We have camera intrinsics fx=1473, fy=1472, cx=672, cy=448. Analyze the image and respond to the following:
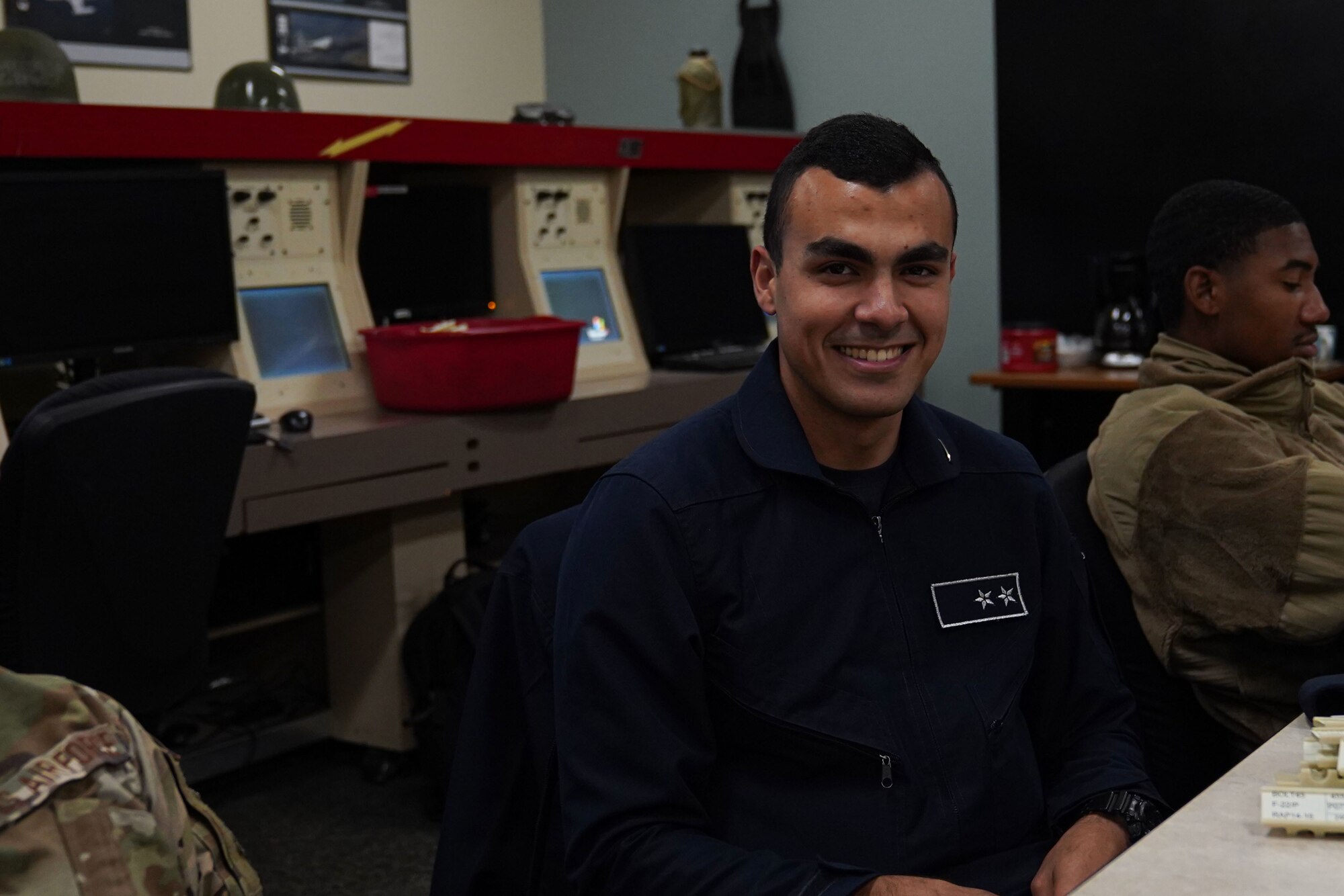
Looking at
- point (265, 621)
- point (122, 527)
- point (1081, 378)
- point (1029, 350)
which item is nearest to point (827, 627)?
point (122, 527)

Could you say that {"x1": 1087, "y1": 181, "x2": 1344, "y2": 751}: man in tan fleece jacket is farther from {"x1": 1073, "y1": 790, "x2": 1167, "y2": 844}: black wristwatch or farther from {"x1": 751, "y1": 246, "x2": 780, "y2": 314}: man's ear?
{"x1": 751, "y1": 246, "x2": 780, "y2": 314}: man's ear

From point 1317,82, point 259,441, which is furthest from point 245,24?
point 1317,82

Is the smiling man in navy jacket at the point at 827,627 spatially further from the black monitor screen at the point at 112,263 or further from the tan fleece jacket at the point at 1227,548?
the black monitor screen at the point at 112,263

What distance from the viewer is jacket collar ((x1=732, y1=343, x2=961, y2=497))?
4.13 ft

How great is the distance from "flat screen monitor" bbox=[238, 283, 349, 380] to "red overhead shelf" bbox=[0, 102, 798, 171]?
29 cm

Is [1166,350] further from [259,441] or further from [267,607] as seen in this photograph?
[267,607]

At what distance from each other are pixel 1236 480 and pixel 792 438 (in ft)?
2.15

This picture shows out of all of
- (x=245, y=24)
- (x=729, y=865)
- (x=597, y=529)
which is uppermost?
(x=245, y=24)

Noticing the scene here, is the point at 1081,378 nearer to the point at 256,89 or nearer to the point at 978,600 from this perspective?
the point at 256,89

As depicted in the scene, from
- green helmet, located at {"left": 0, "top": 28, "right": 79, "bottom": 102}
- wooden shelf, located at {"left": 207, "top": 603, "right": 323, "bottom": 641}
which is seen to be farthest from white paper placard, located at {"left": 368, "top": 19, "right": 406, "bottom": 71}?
wooden shelf, located at {"left": 207, "top": 603, "right": 323, "bottom": 641}

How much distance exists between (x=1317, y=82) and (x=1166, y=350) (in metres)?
2.38

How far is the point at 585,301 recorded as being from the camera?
3787 mm

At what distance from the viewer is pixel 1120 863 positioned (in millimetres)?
965

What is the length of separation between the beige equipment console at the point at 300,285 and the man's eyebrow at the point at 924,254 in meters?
2.05
